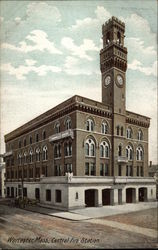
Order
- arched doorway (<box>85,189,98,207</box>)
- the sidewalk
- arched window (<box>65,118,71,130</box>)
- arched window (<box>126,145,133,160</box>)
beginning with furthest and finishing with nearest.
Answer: arched window (<box>126,145,133,160</box>), arched window (<box>65,118,71,130</box>), arched doorway (<box>85,189,98,207</box>), the sidewalk

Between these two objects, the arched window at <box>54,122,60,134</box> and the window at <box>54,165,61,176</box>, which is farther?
the window at <box>54,165,61,176</box>

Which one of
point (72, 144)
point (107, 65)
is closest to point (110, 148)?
point (72, 144)

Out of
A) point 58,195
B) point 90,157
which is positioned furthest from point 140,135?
point 58,195

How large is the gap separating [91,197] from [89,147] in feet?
10.0

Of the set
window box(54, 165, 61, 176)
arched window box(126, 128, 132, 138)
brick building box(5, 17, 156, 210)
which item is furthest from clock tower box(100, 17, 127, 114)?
window box(54, 165, 61, 176)

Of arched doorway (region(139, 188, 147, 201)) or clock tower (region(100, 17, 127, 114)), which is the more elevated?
clock tower (region(100, 17, 127, 114))

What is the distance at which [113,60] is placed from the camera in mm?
13688

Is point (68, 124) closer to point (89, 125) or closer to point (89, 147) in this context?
point (89, 125)

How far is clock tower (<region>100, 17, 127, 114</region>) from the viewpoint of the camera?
10711 millimetres

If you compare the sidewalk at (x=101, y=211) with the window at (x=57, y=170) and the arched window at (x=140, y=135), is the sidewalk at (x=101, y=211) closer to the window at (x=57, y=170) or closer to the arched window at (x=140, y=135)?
the window at (x=57, y=170)

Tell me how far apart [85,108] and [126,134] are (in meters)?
3.05

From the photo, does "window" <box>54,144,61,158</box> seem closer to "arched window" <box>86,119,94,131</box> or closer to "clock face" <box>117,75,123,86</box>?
"arched window" <box>86,119,94,131</box>

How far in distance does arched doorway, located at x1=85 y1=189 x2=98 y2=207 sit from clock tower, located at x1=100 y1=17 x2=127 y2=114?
562 cm

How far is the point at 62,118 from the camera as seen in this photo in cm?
1641
